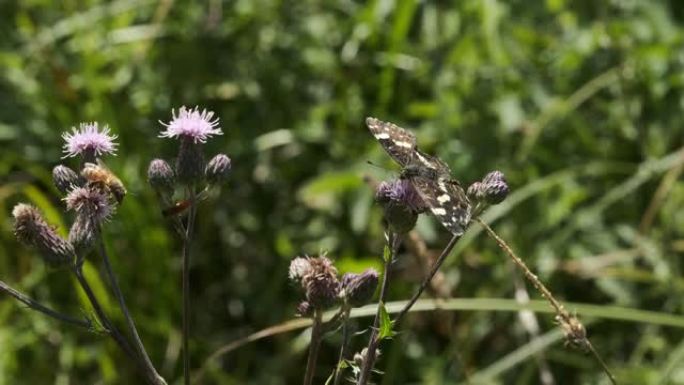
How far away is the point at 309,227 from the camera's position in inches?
151

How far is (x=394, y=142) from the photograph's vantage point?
205 cm

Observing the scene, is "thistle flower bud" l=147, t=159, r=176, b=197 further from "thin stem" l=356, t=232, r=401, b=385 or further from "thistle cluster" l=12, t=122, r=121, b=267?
"thin stem" l=356, t=232, r=401, b=385

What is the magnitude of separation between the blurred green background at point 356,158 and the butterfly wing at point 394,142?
128cm

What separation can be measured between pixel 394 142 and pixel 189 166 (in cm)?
41

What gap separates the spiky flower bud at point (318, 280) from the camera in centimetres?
186

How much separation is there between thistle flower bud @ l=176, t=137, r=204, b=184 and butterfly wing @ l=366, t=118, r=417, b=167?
34 centimetres

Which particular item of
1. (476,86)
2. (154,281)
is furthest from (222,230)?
(476,86)

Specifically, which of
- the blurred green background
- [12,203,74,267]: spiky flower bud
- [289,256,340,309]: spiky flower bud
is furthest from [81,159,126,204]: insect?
the blurred green background

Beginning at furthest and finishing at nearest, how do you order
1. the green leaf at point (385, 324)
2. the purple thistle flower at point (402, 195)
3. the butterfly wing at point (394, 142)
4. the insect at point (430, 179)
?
the butterfly wing at point (394, 142) < the purple thistle flower at point (402, 195) < the insect at point (430, 179) < the green leaf at point (385, 324)

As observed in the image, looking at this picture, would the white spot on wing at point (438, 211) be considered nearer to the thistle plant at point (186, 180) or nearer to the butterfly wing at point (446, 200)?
the butterfly wing at point (446, 200)

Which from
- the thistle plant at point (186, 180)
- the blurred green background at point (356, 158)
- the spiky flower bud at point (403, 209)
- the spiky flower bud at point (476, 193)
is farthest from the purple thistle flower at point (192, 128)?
the blurred green background at point (356, 158)

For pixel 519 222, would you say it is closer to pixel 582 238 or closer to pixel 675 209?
pixel 582 238

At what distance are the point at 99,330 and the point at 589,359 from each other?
85.2 inches

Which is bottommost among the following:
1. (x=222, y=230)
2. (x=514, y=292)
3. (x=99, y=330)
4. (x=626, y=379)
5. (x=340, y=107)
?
(x=99, y=330)
